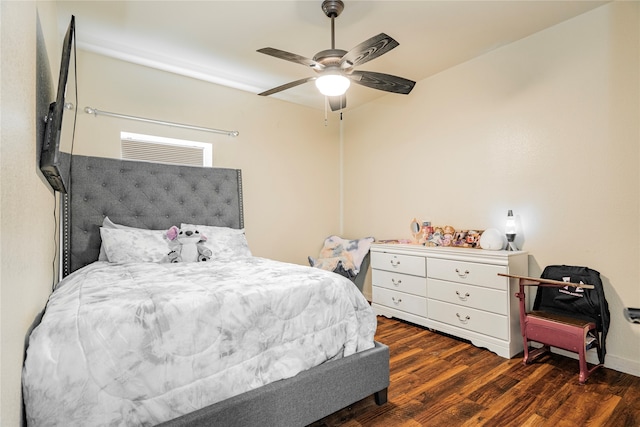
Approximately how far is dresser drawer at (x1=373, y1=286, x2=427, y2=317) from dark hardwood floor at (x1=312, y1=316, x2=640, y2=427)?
52cm

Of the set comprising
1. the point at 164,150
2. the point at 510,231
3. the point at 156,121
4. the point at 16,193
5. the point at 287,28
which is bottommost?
the point at 510,231

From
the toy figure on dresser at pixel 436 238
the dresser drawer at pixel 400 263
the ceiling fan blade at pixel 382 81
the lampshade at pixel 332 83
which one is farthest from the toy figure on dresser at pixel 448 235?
the lampshade at pixel 332 83

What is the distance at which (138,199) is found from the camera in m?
2.80

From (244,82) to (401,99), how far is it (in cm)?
170

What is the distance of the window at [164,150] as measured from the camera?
9.52ft

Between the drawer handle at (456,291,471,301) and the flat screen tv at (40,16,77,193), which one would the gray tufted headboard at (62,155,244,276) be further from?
the drawer handle at (456,291,471,301)

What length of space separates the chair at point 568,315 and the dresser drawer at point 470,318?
0.15m

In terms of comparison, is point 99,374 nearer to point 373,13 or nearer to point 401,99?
point 373,13

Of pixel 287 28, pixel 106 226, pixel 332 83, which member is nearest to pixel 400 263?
pixel 332 83

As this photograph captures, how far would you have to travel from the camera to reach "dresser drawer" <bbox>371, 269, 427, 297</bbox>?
9.82ft

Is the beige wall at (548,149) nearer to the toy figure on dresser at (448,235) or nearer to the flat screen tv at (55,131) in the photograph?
the toy figure on dresser at (448,235)

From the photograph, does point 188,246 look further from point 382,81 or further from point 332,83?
point 382,81

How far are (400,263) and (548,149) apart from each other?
1525mm

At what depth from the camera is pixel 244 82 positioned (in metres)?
3.41
